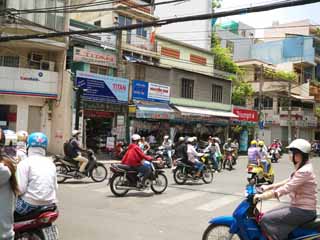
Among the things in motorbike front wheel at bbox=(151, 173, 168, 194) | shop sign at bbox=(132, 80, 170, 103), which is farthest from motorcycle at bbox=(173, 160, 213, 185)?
shop sign at bbox=(132, 80, 170, 103)

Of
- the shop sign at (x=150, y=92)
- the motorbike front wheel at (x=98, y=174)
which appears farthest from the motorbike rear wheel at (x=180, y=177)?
the shop sign at (x=150, y=92)

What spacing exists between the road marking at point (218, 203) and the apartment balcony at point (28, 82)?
1364 cm

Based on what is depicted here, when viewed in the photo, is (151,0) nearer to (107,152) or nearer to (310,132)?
(107,152)

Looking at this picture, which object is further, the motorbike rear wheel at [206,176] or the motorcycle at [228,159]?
the motorcycle at [228,159]

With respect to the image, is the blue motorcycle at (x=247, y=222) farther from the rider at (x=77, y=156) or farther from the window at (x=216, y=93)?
the window at (x=216, y=93)

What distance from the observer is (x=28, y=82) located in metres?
21.5

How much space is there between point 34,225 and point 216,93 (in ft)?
96.6

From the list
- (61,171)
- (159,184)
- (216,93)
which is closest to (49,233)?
(159,184)

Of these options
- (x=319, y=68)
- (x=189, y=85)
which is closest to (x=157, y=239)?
(x=189, y=85)

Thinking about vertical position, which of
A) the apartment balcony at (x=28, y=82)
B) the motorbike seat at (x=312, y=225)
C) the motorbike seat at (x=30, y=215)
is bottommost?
the motorbike seat at (x=312, y=225)

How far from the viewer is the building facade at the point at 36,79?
69.2ft

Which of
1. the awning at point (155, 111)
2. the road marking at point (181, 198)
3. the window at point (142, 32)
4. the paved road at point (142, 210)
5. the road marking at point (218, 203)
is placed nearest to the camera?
the paved road at point (142, 210)

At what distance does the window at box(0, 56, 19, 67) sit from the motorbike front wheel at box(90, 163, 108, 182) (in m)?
11.2

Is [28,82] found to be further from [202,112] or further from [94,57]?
[202,112]
